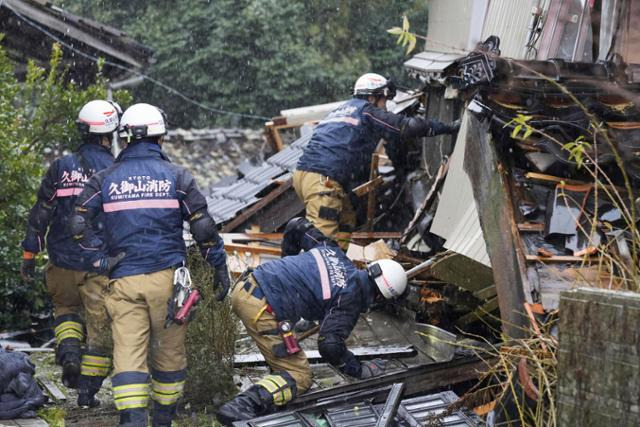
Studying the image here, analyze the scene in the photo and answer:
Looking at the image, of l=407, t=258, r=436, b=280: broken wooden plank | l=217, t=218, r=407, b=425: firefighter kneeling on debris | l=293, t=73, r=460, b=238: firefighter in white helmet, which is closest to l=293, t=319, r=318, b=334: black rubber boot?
l=407, t=258, r=436, b=280: broken wooden plank

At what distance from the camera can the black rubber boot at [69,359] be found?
680cm

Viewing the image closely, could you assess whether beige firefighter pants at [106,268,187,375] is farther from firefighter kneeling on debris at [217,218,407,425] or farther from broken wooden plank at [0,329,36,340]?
broken wooden plank at [0,329,36,340]

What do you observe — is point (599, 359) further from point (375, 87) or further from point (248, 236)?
point (248, 236)

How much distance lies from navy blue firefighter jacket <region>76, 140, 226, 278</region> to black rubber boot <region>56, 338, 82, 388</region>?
4.00 feet

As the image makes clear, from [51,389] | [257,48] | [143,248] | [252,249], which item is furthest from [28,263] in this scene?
[257,48]

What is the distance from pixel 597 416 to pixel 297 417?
7.98ft

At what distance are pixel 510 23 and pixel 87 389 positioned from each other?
5047 mm

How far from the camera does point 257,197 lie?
10844mm

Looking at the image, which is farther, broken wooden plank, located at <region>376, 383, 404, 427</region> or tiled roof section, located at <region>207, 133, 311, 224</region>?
tiled roof section, located at <region>207, 133, 311, 224</region>

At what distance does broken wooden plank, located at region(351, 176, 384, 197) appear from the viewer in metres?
8.96

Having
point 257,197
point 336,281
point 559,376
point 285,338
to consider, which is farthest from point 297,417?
point 257,197

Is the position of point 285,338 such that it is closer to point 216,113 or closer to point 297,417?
point 297,417

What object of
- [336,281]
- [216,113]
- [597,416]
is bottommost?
[216,113]

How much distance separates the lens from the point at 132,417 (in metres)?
5.69
